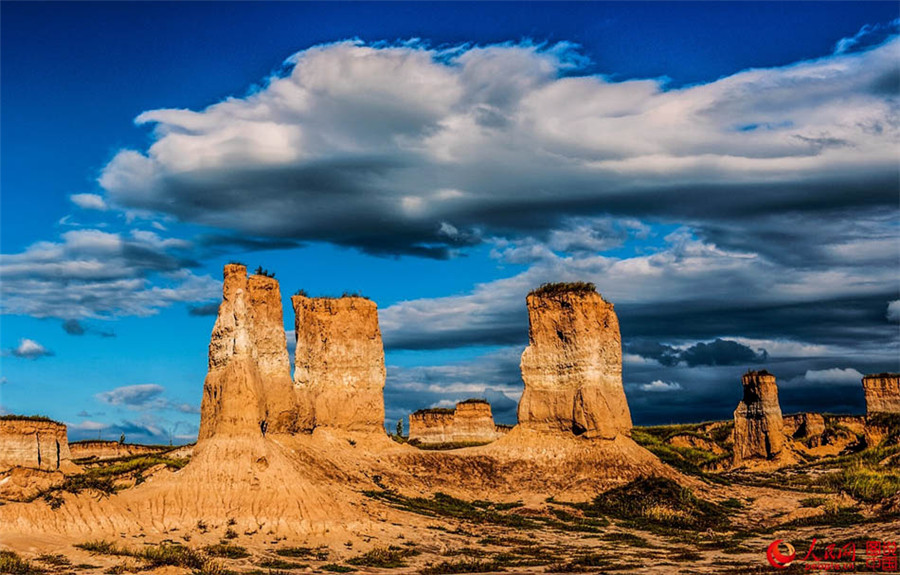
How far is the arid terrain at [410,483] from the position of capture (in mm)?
36500

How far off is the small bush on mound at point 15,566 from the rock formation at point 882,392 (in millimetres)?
78912

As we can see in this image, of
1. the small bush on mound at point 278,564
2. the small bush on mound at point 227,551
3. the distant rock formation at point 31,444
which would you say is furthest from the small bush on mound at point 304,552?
the distant rock formation at point 31,444

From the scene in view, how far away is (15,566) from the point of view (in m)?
30.8

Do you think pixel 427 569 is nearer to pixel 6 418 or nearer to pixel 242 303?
pixel 242 303

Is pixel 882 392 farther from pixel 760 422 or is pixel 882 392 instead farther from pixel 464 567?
pixel 464 567

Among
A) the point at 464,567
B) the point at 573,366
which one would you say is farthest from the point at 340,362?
the point at 464,567

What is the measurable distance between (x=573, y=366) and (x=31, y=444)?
129ft

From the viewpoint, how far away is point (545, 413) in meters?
62.9

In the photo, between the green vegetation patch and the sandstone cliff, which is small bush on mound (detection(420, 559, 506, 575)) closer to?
the green vegetation patch

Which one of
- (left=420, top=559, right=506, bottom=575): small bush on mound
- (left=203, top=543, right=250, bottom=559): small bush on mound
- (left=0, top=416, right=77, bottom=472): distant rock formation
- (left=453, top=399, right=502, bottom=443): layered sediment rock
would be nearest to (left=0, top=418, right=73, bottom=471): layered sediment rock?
(left=0, top=416, right=77, bottom=472): distant rock formation

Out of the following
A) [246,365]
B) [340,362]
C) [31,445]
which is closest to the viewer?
[246,365]

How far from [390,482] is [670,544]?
787 inches

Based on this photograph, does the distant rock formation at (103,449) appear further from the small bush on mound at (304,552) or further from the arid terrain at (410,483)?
the small bush on mound at (304,552)

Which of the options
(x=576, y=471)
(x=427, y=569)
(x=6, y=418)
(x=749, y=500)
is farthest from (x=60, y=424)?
(x=749, y=500)
